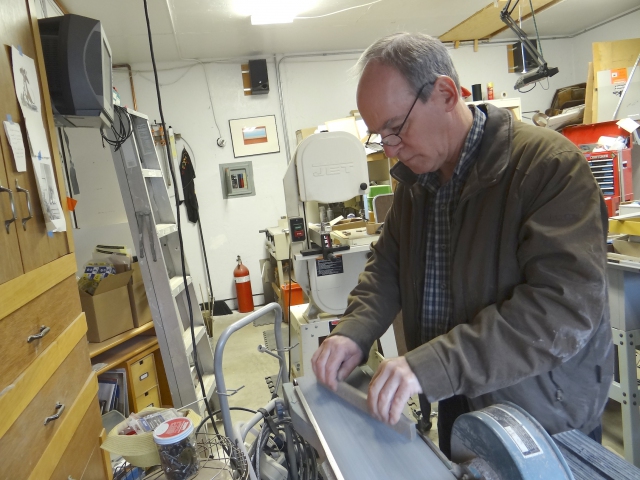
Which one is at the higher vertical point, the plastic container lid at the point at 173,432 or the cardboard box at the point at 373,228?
the cardboard box at the point at 373,228

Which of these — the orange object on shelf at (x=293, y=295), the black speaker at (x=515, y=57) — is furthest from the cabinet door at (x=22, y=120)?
the black speaker at (x=515, y=57)

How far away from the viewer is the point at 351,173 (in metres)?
1.92

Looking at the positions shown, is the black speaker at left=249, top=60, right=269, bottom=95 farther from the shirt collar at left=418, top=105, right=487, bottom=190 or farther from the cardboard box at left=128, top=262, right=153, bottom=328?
the shirt collar at left=418, top=105, right=487, bottom=190

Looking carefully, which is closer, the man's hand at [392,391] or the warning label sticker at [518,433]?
the warning label sticker at [518,433]

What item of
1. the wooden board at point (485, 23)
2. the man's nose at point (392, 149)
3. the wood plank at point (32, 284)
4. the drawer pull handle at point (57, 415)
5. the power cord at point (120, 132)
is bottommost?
the drawer pull handle at point (57, 415)

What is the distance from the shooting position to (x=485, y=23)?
13.3 ft

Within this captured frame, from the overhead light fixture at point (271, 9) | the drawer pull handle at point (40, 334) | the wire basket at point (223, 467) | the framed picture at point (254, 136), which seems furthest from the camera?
the framed picture at point (254, 136)

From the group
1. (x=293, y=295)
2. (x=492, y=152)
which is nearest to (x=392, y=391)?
(x=492, y=152)

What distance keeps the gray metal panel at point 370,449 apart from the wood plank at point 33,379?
54cm

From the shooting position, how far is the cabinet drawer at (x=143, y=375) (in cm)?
207

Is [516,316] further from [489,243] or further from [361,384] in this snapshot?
[361,384]

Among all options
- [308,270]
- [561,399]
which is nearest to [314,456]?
[561,399]

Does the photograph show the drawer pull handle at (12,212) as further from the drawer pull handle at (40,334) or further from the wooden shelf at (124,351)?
the wooden shelf at (124,351)

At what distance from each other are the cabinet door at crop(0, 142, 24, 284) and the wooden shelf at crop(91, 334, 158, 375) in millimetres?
1172
